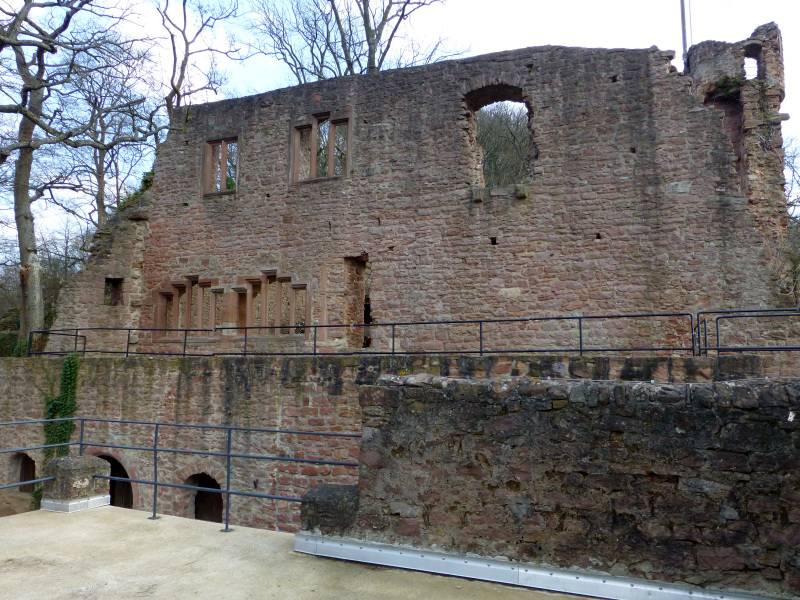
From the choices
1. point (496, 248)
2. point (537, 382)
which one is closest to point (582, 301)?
point (496, 248)

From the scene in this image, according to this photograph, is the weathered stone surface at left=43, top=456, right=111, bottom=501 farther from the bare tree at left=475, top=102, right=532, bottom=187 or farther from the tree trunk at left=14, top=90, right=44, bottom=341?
the bare tree at left=475, top=102, right=532, bottom=187

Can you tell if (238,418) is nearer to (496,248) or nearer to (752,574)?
(496,248)

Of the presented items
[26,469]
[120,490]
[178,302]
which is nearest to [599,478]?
[120,490]

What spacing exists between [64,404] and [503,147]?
18.8 meters

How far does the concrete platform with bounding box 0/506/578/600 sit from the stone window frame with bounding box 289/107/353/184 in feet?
32.3

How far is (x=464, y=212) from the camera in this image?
41.2 ft

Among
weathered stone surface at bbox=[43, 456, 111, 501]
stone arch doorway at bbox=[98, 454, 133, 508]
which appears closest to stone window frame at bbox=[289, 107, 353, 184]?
stone arch doorway at bbox=[98, 454, 133, 508]

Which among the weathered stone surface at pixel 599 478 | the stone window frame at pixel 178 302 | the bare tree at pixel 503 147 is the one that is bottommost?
the weathered stone surface at pixel 599 478

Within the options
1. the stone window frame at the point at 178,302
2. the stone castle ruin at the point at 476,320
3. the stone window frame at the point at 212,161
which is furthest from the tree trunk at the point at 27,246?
the stone window frame at the point at 212,161

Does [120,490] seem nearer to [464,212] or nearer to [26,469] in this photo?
[26,469]

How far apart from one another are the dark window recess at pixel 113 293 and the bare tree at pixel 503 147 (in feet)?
47.8

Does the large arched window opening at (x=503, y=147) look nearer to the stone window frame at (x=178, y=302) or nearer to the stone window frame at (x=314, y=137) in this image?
the stone window frame at (x=314, y=137)

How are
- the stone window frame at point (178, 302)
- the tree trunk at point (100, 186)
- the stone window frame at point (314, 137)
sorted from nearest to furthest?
the stone window frame at point (314, 137), the stone window frame at point (178, 302), the tree trunk at point (100, 186)

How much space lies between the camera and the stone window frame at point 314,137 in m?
14.0
